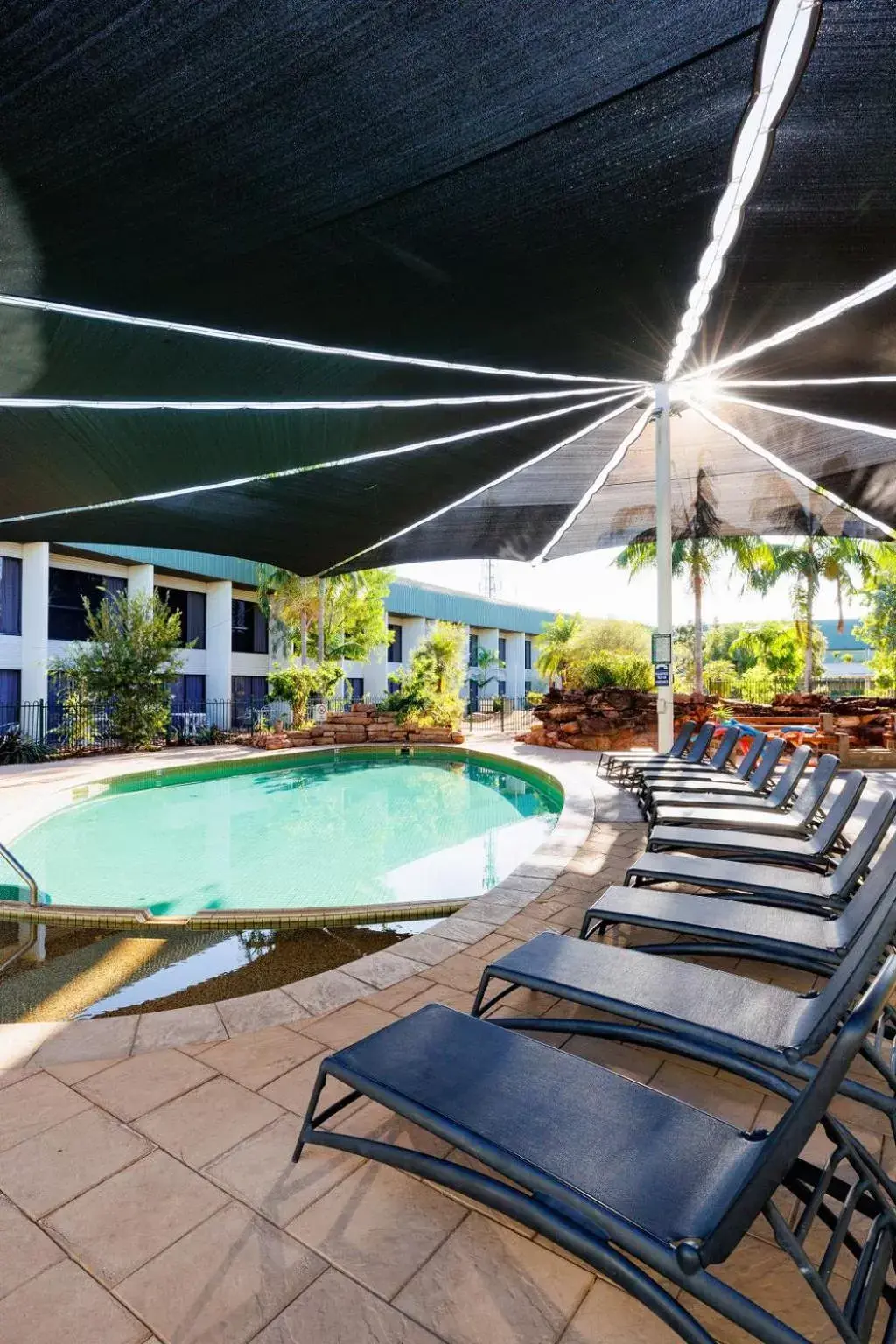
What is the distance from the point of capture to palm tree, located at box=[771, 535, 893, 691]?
1862 centimetres

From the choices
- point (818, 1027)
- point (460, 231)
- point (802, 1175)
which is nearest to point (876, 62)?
point (460, 231)

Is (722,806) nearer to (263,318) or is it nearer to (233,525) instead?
(263,318)

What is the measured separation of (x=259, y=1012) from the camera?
9.30ft

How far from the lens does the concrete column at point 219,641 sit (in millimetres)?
22672

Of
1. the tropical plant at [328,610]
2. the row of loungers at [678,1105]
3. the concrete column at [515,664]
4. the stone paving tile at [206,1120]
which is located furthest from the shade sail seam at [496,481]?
the concrete column at [515,664]

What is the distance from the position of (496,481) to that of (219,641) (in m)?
17.5

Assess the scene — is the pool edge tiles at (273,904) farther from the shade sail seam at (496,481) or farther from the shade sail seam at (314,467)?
the shade sail seam at (496,481)

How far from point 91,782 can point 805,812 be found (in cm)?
1004

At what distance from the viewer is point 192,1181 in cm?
185

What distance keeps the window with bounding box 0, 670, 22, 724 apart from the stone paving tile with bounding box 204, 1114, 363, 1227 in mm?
18045

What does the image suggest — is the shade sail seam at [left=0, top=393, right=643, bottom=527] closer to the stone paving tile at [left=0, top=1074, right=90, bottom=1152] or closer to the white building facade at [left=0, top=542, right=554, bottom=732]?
the stone paving tile at [left=0, top=1074, right=90, bottom=1152]

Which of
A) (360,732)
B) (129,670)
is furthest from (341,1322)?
(129,670)

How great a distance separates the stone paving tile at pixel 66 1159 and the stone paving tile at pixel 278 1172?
0.96 ft

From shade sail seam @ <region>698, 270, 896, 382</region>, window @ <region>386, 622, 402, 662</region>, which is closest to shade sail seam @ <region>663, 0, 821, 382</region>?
shade sail seam @ <region>698, 270, 896, 382</region>
